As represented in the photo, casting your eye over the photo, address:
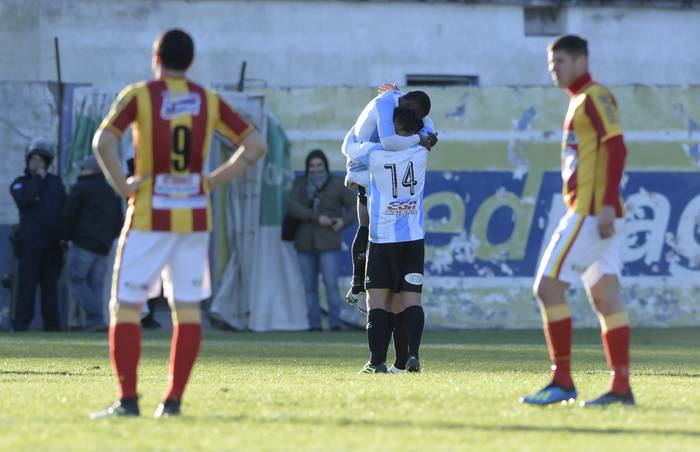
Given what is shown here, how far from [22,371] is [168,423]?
478cm

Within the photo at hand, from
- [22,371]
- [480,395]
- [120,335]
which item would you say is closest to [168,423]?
[120,335]

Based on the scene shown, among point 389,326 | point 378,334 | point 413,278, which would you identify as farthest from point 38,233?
point 413,278

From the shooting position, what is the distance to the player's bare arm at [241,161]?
7.68 m

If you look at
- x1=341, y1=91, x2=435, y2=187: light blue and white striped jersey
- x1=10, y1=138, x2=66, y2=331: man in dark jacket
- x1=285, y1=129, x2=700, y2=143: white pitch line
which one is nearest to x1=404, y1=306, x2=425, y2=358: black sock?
x1=341, y1=91, x2=435, y2=187: light blue and white striped jersey

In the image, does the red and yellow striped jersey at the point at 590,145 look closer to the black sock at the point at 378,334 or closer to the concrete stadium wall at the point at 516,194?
the black sock at the point at 378,334

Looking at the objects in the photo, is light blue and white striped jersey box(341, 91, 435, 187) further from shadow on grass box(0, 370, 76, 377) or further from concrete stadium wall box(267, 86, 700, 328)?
concrete stadium wall box(267, 86, 700, 328)

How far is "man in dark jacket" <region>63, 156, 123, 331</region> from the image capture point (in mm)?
19234

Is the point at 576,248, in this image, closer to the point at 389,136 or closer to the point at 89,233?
the point at 389,136

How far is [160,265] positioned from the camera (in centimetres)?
746

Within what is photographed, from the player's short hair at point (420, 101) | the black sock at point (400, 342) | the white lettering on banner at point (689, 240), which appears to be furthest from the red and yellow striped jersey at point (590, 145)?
the white lettering on banner at point (689, 240)

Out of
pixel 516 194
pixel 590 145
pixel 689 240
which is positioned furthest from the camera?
pixel 689 240

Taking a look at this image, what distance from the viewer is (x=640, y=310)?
808 inches

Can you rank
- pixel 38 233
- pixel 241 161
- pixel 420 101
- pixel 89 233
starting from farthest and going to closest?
1. pixel 38 233
2. pixel 89 233
3. pixel 420 101
4. pixel 241 161

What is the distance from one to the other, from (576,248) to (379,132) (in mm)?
3389
